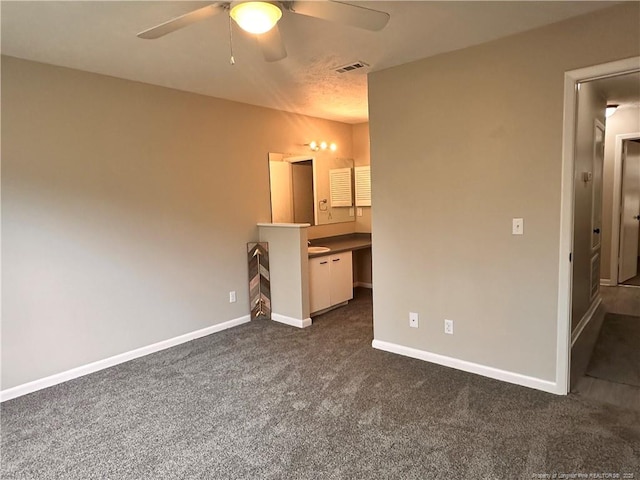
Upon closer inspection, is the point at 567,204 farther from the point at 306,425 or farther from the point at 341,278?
the point at 341,278

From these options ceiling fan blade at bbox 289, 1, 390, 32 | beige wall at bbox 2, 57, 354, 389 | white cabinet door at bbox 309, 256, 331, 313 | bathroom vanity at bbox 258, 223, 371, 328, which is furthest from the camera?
white cabinet door at bbox 309, 256, 331, 313

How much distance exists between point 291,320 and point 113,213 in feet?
6.74

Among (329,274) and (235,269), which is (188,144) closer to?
(235,269)

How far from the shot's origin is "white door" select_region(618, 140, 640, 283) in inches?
217

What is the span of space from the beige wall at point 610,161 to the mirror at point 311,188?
354 centimetres

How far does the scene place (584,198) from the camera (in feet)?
12.4

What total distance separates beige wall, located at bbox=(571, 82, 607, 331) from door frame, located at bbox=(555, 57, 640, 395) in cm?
84

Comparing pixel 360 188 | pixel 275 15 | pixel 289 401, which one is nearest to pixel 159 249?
pixel 289 401

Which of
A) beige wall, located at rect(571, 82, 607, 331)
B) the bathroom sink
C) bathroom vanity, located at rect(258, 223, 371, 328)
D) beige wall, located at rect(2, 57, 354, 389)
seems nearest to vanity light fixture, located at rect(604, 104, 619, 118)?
beige wall, located at rect(571, 82, 607, 331)

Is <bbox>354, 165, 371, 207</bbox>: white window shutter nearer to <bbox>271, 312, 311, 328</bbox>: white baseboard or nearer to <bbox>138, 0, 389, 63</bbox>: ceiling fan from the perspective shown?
<bbox>271, 312, 311, 328</bbox>: white baseboard

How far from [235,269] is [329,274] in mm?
1099

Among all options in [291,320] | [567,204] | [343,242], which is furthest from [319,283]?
[567,204]

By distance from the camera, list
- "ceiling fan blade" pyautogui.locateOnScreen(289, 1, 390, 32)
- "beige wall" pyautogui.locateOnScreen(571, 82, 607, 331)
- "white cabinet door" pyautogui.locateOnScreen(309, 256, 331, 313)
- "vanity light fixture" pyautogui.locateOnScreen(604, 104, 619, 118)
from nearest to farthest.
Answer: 1. "ceiling fan blade" pyautogui.locateOnScreen(289, 1, 390, 32)
2. "beige wall" pyautogui.locateOnScreen(571, 82, 607, 331)
3. "white cabinet door" pyautogui.locateOnScreen(309, 256, 331, 313)
4. "vanity light fixture" pyautogui.locateOnScreen(604, 104, 619, 118)

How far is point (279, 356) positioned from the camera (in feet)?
11.3
